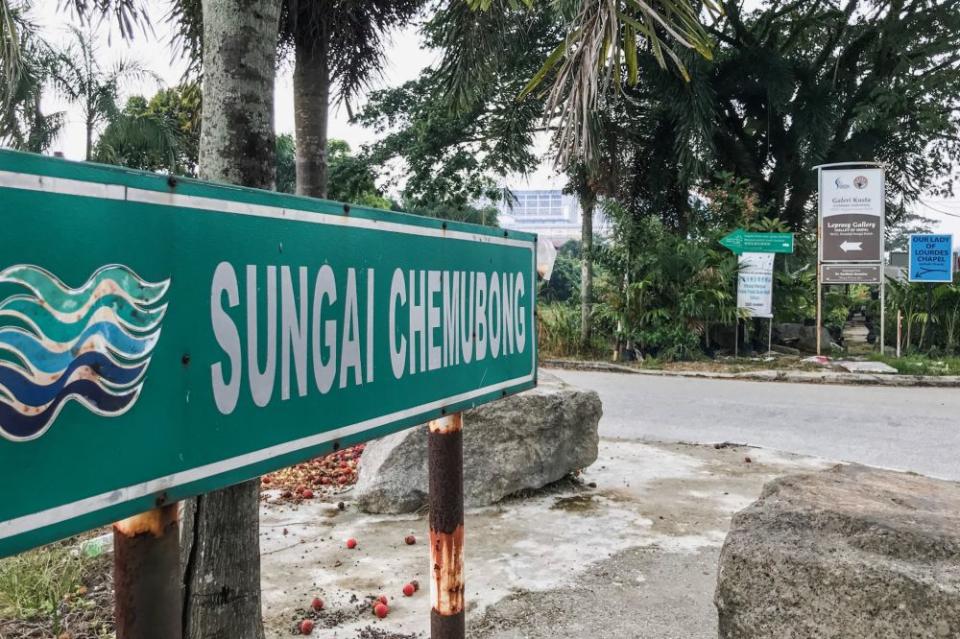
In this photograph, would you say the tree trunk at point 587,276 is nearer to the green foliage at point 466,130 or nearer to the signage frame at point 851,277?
the green foliage at point 466,130

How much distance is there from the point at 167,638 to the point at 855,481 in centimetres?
247

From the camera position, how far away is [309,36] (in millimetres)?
5902

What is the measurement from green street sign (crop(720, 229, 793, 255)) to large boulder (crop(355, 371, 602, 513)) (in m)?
8.63

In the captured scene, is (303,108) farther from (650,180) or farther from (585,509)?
(650,180)

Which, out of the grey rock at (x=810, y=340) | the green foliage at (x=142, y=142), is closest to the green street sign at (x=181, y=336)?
the grey rock at (x=810, y=340)

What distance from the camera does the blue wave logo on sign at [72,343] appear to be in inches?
31.2

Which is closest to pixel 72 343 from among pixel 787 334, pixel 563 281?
pixel 787 334

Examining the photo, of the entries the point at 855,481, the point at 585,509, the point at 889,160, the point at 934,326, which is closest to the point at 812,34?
the point at 889,160

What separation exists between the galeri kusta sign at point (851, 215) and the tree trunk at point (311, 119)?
9.42 meters

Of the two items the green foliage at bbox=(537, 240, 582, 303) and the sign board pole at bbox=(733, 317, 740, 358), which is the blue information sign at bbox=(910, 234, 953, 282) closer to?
the sign board pole at bbox=(733, 317, 740, 358)

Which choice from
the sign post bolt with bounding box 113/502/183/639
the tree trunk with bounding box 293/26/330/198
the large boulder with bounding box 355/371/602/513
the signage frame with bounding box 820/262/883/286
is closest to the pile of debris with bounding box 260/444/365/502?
the large boulder with bounding box 355/371/602/513

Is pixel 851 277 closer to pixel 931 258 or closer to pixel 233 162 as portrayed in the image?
pixel 931 258

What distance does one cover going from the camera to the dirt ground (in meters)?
3.14

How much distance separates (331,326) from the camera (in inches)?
50.1
